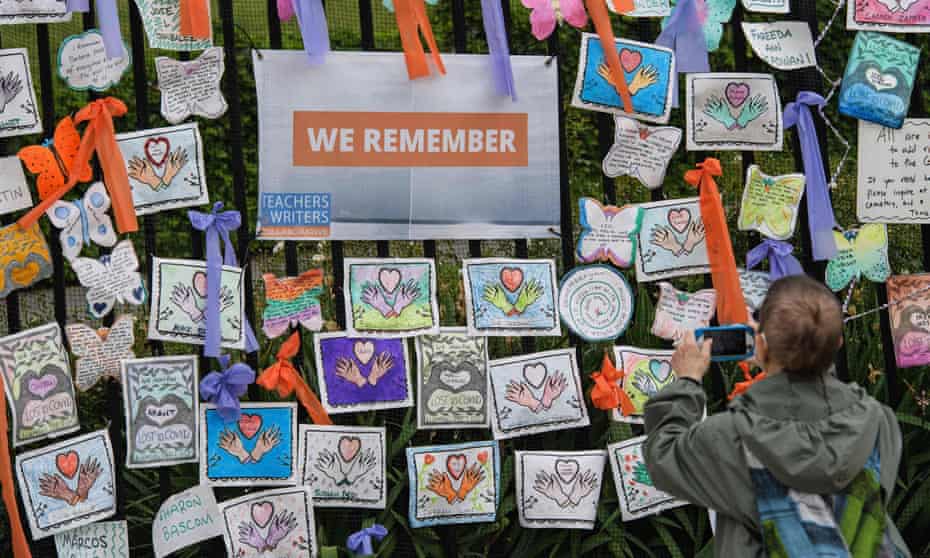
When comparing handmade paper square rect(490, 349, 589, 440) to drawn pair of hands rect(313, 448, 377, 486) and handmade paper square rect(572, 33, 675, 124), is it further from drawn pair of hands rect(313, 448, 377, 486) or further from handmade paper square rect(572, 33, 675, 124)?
handmade paper square rect(572, 33, 675, 124)

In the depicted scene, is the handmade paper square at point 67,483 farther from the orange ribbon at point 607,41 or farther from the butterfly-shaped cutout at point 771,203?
the butterfly-shaped cutout at point 771,203

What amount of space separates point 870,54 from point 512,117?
4.10 feet

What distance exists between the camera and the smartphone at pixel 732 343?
283 centimetres

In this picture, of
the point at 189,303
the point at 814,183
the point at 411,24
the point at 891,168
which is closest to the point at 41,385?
the point at 189,303

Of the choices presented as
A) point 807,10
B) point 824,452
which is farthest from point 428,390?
point 807,10

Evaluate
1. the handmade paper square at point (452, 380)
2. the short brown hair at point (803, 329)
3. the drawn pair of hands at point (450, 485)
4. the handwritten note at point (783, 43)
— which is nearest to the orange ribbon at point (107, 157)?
the handmade paper square at point (452, 380)

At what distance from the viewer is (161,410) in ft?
11.4

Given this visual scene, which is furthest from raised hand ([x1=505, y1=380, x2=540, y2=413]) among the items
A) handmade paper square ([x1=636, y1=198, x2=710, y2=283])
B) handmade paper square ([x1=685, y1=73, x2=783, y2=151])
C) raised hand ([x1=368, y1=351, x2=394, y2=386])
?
handmade paper square ([x1=685, y1=73, x2=783, y2=151])

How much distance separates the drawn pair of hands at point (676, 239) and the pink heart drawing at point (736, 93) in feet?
1.37

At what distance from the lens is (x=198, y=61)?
3.42 m

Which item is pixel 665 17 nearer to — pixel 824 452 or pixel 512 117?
pixel 512 117

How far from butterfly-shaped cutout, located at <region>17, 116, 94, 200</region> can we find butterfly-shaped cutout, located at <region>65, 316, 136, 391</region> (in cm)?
43

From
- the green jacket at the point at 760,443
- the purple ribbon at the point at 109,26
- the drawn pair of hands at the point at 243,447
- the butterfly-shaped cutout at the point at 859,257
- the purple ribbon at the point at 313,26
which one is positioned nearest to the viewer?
the green jacket at the point at 760,443

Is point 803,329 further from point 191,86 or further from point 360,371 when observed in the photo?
point 191,86
